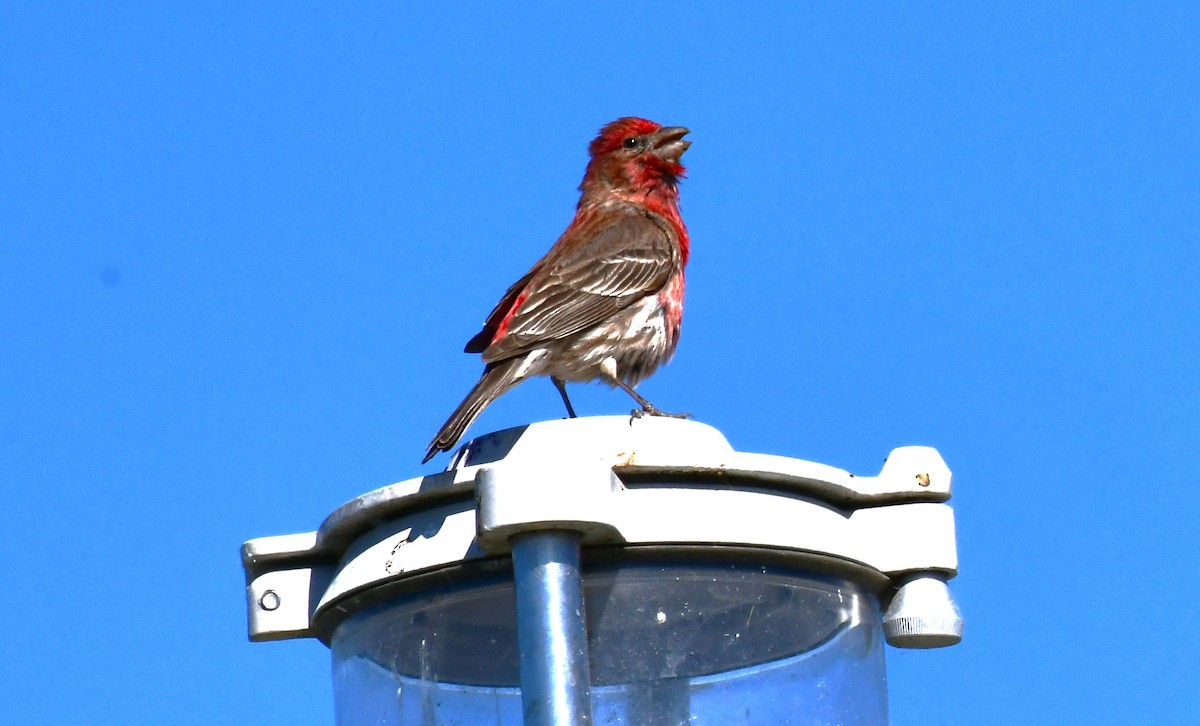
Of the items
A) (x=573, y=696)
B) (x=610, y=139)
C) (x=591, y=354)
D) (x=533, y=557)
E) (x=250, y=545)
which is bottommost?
(x=573, y=696)

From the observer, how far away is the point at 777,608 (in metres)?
3.17

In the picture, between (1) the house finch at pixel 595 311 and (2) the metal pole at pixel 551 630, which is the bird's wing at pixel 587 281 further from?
(2) the metal pole at pixel 551 630

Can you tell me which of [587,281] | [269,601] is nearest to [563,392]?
[587,281]

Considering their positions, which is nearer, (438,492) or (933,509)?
(438,492)

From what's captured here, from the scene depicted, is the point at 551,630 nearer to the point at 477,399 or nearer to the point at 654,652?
the point at 654,652

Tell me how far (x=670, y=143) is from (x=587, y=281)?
1.76 metres

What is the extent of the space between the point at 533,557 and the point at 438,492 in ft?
0.94

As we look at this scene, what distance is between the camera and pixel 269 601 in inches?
138

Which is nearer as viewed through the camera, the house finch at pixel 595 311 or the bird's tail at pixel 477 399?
the bird's tail at pixel 477 399

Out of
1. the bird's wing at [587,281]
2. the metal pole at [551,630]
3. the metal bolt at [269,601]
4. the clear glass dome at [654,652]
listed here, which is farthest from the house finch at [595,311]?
the metal pole at [551,630]

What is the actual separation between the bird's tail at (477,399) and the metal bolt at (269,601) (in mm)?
1310

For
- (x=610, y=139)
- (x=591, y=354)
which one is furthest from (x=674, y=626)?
(x=610, y=139)

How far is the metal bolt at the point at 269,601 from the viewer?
349 centimetres

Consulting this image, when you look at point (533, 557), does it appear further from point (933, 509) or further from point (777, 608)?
point (933, 509)
